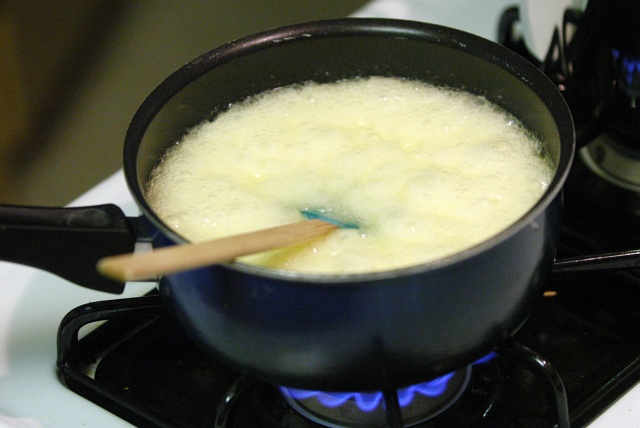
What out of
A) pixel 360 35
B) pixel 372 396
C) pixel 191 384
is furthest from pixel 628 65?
pixel 191 384

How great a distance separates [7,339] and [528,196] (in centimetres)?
55

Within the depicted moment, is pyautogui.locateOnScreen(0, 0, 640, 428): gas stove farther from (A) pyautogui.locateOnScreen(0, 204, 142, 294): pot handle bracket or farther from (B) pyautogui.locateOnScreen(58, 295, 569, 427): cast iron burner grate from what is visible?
(A) pyautogui.locateOnScreen(0, 204, 142, 294): pot handle bracket

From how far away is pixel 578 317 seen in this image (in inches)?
31.4

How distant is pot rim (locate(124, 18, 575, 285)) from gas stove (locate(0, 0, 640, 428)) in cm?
16

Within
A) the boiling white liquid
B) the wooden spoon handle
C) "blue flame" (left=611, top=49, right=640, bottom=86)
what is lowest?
the boiling white liquid

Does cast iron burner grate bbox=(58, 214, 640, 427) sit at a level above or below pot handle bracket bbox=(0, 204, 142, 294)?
below

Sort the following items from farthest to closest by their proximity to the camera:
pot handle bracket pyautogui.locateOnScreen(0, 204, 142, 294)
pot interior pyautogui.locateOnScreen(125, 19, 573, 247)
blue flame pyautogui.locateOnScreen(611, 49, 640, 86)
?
blue flame pyautogui.locateOnScreen(611, 49, 640, 86) → pot interior pyautogui.locateOnScreen(125, 19, 573, 247) → pot handle bracket pyautogui.locateOnScreen(0, 204, 142, 294)

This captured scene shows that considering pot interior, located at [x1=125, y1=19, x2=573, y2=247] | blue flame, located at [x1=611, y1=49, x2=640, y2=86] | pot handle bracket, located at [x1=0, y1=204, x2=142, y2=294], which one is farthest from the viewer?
blue flame, located at [x1=611, y1=49, x2=640, y2=86]

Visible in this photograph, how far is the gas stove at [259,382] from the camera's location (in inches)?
26.9

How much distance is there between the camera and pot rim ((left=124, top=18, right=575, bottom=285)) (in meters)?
0.52

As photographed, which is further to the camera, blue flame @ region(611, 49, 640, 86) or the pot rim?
blue flame @ region(611, 49, 640, 86)

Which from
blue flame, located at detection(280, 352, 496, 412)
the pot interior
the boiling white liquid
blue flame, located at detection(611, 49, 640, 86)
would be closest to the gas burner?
blue flame, located at detection(280, 352, 496, 412)

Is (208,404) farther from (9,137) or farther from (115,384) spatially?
(9,137)

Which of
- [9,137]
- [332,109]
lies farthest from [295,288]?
[9,137]
